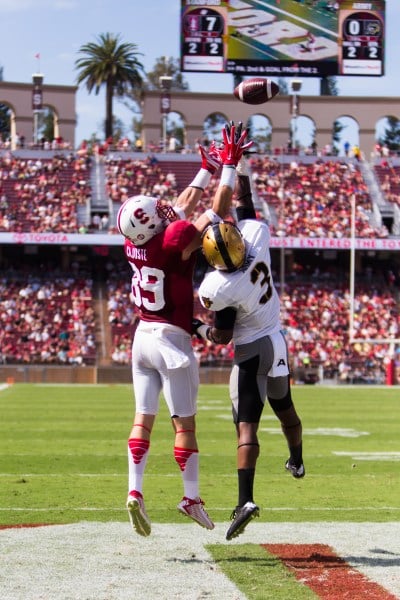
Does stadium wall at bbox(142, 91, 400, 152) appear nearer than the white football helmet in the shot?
No

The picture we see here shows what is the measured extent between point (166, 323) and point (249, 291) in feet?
1.66

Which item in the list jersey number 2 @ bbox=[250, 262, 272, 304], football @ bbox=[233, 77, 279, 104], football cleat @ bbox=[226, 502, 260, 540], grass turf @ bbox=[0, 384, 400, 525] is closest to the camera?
football cleat @ bbox=[226, 502, 260, 540]

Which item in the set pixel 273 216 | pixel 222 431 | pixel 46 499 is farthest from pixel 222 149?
pixel 273 216

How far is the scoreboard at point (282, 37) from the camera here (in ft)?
123

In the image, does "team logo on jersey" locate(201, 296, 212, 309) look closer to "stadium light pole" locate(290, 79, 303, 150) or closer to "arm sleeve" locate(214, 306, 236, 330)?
"arm sleeve" locate(214, 306, 236, 330)

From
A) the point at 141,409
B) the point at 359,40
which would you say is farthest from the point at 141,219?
the point at 359,40

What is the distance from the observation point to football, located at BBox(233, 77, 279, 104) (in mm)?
6926

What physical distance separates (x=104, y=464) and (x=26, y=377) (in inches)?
766

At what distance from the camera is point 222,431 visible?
14.2 metres

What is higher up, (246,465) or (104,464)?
(246,465)

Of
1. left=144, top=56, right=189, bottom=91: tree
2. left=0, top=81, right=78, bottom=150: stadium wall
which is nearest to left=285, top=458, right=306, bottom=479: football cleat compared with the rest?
left=0, top=81, right=78, bottom=150: stadium wall

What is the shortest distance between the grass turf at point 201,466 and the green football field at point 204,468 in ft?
0.03

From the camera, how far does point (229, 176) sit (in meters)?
6.30

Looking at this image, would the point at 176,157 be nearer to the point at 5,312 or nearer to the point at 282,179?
the point at 282,179
